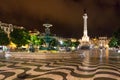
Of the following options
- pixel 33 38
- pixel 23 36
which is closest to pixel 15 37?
pixel 23 36

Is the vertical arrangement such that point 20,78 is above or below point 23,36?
below

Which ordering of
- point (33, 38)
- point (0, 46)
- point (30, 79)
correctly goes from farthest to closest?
point (33, 38) → point (0, 46) → point (30, 79)

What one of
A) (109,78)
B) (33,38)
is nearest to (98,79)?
(109,78)

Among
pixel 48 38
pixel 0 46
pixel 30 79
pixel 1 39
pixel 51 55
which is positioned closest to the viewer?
pixel 30 79

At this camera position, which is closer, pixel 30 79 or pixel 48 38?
pixel 30 79

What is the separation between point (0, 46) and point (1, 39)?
718 cm

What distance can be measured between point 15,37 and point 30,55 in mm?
46160

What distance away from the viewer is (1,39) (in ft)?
245

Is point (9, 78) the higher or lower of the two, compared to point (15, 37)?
lower

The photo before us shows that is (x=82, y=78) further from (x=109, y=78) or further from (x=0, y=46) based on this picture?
(x=0, y=46)

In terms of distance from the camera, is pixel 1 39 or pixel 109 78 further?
pixel 1 39

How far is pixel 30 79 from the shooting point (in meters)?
11.6

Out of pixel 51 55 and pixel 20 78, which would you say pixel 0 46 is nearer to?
pixel 51 55

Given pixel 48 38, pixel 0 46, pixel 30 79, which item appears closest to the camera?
pixel 30 79
